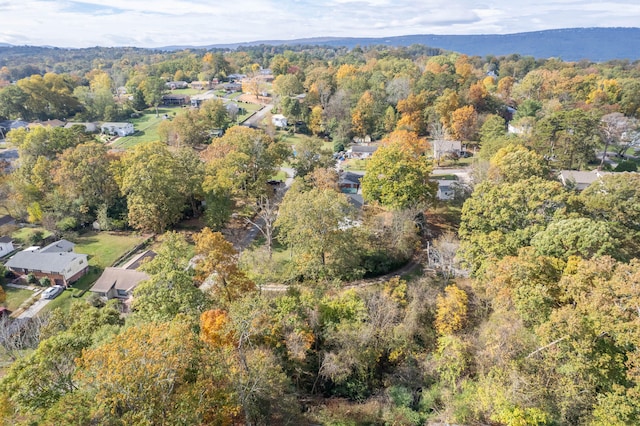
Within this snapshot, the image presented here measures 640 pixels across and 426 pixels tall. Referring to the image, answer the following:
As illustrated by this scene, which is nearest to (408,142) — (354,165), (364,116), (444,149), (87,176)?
(354,165)

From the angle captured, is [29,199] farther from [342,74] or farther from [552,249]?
[342,74]

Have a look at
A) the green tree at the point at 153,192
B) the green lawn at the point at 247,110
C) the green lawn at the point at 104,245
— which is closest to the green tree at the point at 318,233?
the green tree at the point at 153,192

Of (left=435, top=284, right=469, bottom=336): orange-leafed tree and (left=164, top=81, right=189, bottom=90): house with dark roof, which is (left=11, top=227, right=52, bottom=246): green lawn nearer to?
(left=435, top=284, right=469, bottom=336): orange-leafed tree

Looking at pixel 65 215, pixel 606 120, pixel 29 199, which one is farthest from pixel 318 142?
pixel 606 120

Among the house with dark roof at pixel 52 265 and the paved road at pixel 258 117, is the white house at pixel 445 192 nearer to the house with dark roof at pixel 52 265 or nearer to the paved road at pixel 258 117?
the house with dark roof at pixel 52 265

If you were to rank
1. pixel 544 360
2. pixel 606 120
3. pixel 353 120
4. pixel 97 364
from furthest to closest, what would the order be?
pixel 353 120
pixel 606 120
pixel 544 360
pixel 97 364

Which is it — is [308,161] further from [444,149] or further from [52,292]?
[52,292]

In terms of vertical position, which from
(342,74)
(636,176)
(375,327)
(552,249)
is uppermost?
(342,74)
